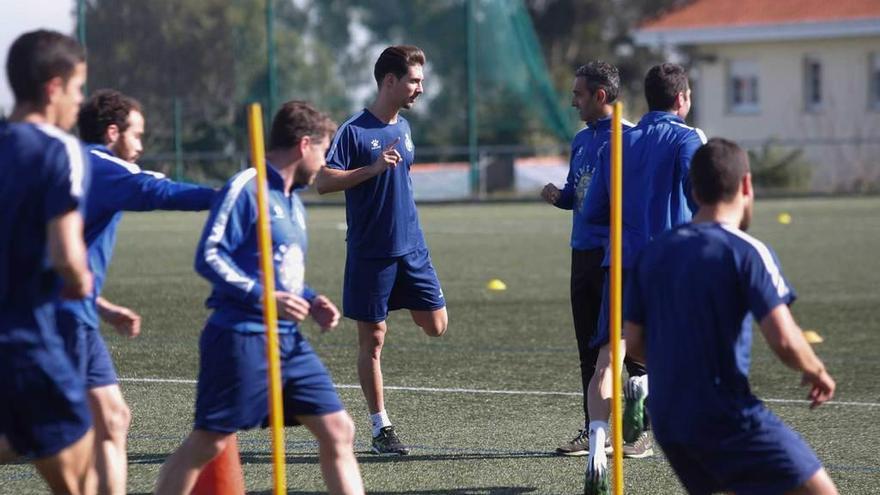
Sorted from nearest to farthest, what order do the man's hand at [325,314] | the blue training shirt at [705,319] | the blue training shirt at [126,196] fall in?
the blue training shirt at [705,319] < the man's hand at [325,314] < the blue training shirt at [126,196]

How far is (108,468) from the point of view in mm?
5391

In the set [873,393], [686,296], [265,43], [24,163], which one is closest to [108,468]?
[24,163]

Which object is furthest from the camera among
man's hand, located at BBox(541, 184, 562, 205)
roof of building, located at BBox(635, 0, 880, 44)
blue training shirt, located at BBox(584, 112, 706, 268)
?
roof of building, located at BBox(635, 0, 880, 44)

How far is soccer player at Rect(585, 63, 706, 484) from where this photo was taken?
6625 mm

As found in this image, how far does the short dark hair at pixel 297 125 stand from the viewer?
197 inches

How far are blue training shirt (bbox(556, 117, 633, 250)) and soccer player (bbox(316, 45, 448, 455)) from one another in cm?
84

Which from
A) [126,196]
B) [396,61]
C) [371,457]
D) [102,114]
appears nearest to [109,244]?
[126,196]

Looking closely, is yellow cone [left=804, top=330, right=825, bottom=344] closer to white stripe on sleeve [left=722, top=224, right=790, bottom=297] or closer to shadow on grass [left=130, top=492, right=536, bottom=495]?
shadow on grass [left=130, top=492, right=536, bottom=495]

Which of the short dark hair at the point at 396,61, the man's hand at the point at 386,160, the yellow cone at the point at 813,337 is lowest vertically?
the yellow cone at the point at 813,337

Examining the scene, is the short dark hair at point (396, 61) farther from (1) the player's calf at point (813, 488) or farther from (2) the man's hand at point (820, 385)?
(1) the player's calf at point (813, 488)

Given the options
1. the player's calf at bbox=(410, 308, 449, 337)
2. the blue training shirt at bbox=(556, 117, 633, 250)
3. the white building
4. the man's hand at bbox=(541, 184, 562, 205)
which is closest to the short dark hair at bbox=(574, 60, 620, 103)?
the blue training shirt at bbox=(556, 117, 633, 250)

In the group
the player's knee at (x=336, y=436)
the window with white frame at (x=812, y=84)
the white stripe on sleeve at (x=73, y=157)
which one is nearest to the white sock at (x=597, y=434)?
the player's knee at (x=336, y=436)

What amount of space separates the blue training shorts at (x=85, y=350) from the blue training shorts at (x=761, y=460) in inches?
80.2

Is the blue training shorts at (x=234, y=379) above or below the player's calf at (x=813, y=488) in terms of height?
above
